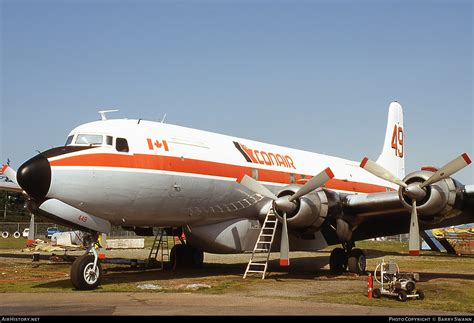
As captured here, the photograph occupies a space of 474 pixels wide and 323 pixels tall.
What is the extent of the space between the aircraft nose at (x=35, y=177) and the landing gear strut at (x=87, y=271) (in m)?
1.82

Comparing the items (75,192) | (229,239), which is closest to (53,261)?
(229,239)

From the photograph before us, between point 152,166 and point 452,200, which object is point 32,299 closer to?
point 152,166

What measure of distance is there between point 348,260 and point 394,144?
10220mm

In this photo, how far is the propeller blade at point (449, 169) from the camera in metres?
14.7

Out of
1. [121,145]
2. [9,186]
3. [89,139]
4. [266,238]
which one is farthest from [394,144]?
[9,186]

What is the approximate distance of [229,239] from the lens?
56.2 ft

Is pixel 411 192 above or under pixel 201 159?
under

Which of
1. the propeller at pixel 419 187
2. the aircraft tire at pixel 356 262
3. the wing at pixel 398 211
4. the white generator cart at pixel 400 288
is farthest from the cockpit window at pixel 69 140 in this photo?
the aircraft tire at pixel 356 262

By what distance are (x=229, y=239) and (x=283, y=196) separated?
2.22m

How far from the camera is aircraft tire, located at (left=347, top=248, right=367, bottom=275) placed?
18.2 metres

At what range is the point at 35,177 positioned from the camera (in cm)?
1244

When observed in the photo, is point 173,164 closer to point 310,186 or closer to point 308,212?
point 310,186

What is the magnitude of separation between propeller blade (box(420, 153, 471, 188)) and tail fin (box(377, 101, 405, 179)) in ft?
37.1

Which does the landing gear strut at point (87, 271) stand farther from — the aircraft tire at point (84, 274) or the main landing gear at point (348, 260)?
the main landing gear at point (348, 260)
